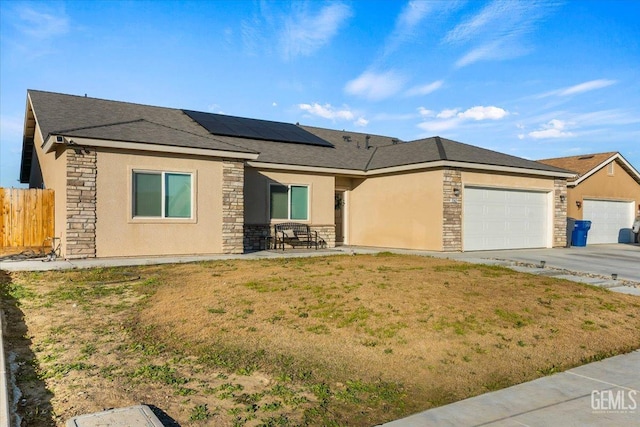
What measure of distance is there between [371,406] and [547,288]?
19.9ft

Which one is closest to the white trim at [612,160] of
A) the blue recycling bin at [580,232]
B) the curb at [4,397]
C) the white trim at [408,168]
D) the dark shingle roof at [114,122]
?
the blue recycling bin at [580,232]

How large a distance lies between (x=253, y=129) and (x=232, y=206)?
6.21 m

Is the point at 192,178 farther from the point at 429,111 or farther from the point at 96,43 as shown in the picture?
the point at 429,111

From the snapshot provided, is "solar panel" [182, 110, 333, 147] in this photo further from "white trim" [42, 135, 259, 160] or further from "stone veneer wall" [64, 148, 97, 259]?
"stone veneer wall" [64, 148, 97, 259]


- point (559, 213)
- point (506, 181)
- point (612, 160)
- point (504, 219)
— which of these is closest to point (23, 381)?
point (504, 219)

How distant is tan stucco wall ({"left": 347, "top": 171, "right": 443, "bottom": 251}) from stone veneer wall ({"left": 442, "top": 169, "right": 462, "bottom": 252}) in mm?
171

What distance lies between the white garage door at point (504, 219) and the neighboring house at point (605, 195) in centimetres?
396

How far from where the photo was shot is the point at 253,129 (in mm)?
18734

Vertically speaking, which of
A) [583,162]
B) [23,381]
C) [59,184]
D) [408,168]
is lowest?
[23,381]

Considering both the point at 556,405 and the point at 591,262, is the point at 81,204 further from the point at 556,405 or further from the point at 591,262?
the point at 591,262

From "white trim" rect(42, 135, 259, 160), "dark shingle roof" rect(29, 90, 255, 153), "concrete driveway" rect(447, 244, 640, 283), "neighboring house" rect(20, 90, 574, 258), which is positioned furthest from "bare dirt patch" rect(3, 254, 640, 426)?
"dark shingle roof" rect(29, 90, 255, 153)

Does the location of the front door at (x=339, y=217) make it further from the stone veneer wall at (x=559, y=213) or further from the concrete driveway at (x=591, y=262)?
the stone veneer wall at (x=559, y=213)

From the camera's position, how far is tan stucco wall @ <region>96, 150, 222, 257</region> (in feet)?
38.5

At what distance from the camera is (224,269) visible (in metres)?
10.0
